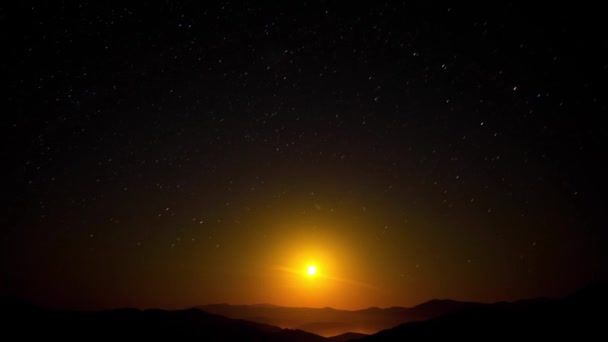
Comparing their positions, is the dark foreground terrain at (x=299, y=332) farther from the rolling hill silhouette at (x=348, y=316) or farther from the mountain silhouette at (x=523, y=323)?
the rolling hill silhouette at (x=348, y=316)

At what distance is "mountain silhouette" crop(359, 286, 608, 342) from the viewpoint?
A: 26594 millimetres

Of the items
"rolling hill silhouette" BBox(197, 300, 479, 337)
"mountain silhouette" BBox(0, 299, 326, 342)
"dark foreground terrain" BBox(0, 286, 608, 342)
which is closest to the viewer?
"dark foreground terrain" BBox(0, 286, 608, 342)

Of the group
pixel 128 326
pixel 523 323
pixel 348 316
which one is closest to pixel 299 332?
pixel 128 326

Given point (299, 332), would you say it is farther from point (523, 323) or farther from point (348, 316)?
point (348, 316)

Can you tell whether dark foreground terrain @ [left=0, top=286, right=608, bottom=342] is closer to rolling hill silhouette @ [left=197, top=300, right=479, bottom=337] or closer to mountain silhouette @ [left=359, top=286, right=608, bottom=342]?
mountain silhouette @ [left=359, top=286, right=608, bottom=342]

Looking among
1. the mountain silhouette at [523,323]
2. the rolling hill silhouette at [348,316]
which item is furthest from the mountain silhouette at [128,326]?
the rolling hill silhouette at [348,316]

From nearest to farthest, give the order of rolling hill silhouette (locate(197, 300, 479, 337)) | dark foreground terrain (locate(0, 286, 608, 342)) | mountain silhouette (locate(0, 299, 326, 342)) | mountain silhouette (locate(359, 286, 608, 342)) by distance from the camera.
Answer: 1. mountain silhouette (locate(359, 286, 608, 342))
2. dark foreground terrain (locate(0, 286, 608, 342))
3. mountain silhouette (locate(0, 299, 326, 342))
4. rolling hill silhouette (locate(197, 300, 479, 337))

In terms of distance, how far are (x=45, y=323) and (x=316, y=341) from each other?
94.3 ft

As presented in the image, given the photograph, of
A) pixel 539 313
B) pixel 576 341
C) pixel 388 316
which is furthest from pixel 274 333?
pixel 388 316

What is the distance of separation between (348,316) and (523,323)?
97.8m

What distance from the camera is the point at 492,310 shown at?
35281 mm

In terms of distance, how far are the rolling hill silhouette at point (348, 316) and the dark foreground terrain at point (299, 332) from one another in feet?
83.2

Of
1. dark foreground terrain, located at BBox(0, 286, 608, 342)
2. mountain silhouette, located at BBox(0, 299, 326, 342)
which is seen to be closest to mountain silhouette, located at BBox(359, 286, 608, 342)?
dark foreground terrain, located at BBox(0, 286, 608, 342)

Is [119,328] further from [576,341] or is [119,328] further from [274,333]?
Result: [576,341]
